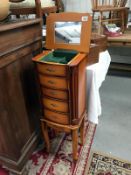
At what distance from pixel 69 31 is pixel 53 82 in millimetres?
369

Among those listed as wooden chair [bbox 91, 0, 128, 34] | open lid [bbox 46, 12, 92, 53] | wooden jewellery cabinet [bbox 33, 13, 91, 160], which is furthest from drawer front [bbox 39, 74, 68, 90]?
wooden chair [bbox 91, 0, 128, 34]

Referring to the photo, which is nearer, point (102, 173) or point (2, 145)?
point (2, 145)

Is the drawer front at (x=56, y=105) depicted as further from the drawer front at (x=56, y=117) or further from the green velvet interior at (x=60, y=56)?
the green velvet interior at (x=60, y=56)

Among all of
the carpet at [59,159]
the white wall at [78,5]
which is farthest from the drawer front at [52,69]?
the white wall at [78,5]

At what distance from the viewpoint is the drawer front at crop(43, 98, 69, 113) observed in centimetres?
112

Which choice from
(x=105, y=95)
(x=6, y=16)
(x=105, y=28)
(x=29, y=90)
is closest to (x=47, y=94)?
(x=29, y=90)

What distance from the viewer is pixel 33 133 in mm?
1421

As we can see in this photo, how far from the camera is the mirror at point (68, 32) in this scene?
1.12m

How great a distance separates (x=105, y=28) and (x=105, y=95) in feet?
3.18

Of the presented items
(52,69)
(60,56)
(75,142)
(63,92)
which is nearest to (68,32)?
(60,56)

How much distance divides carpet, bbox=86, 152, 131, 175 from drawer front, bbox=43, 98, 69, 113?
520mm

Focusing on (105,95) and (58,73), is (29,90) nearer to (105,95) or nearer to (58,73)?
(58,73)

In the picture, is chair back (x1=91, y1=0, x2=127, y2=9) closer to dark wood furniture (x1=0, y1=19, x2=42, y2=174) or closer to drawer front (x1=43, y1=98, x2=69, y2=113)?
dark wood furniture (x1=0, y1=19, x2=42, y2=174)

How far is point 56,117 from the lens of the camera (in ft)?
3.93
